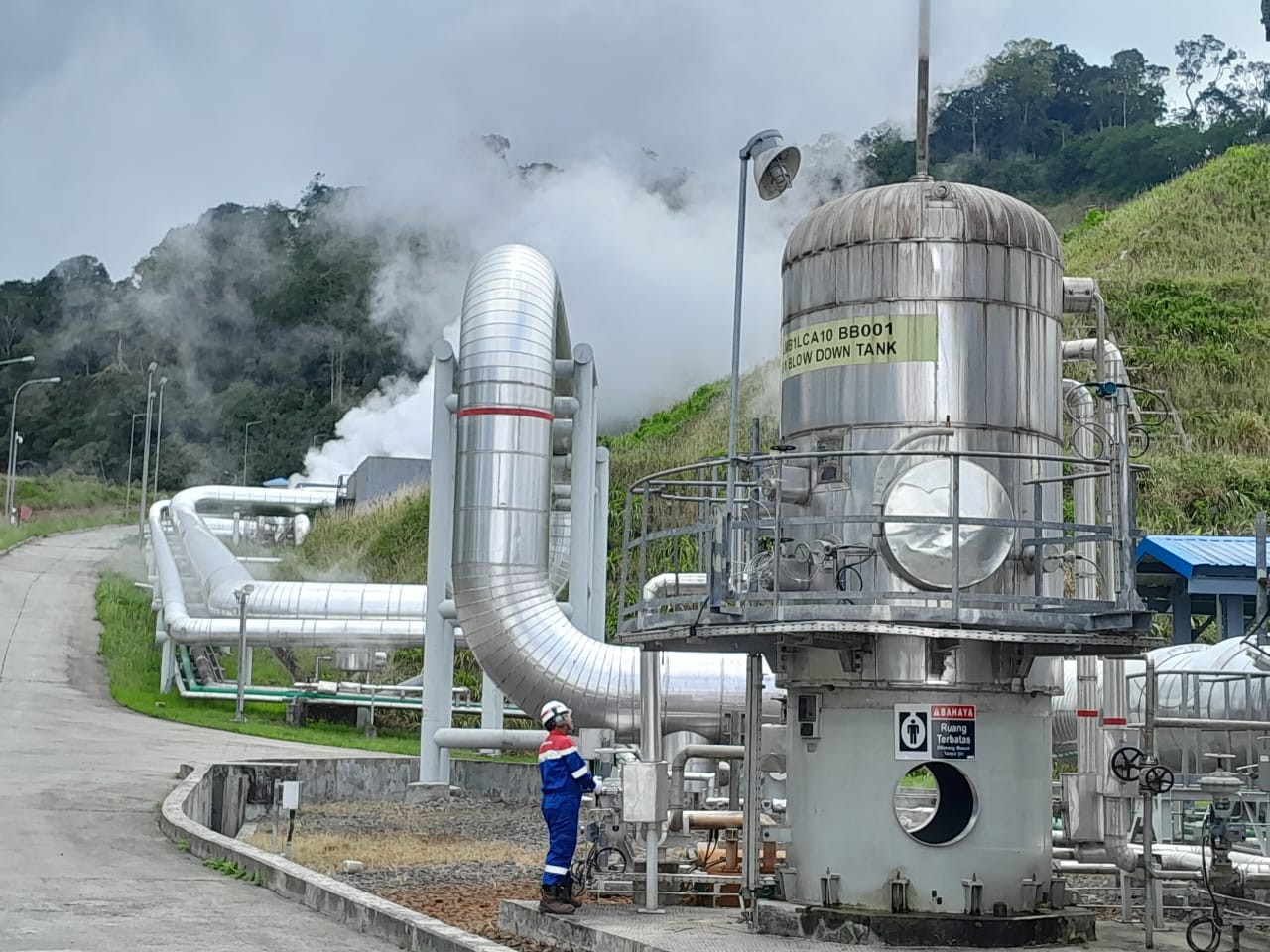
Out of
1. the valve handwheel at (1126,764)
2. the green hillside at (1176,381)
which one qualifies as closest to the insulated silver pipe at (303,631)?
the green hillside at (1176,381)

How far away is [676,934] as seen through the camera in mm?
10805

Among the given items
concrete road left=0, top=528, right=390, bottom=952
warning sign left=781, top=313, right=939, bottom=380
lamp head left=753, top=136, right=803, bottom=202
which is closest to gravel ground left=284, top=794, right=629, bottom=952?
concrete road left=0, top=528, right=390, bottom=952

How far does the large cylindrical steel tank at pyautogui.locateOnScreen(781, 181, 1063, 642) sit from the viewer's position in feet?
37.5

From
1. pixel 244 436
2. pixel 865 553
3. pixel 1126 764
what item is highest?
pixel 244 436

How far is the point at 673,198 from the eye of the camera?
97.1 metres

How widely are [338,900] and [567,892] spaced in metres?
1.75

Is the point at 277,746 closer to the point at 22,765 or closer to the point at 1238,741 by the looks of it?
the point at 22,765

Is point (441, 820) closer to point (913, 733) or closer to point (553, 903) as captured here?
point (553, 903)

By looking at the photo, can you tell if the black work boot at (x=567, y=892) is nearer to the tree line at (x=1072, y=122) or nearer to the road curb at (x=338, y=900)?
the road curb at (x=338, y=900)

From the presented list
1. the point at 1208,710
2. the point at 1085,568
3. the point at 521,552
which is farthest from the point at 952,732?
the point at 521,552

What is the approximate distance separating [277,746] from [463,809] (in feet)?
26.3

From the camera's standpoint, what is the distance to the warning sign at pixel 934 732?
11070 millimetres

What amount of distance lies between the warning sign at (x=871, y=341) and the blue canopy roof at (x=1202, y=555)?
39.7 ft

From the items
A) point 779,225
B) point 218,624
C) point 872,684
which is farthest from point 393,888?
point 779,225
